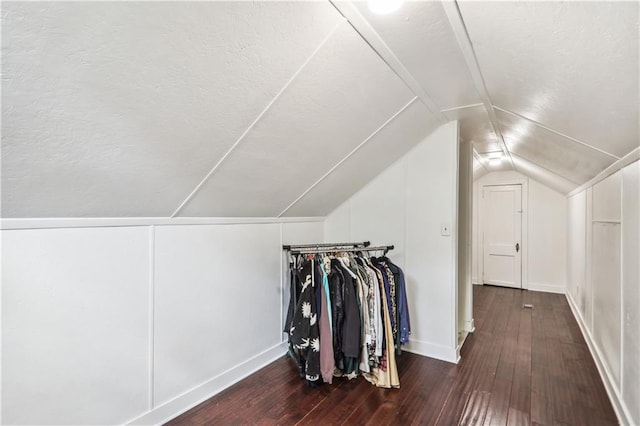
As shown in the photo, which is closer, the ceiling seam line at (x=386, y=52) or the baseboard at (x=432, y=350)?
the ceiling seam line at (x=386, y=52)

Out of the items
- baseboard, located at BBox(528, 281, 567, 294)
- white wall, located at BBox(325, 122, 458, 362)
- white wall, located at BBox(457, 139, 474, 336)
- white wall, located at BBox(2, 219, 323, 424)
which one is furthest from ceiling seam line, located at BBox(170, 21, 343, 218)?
baseboard, located at BBox(528, 281, 567, 294)

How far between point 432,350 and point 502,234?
12.6 ft

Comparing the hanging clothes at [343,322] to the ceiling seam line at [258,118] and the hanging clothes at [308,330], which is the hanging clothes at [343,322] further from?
the ceiling seam line at [258,118]

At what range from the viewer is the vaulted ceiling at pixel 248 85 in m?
0.97

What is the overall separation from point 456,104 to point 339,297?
1700 mm

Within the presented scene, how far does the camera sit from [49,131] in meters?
1.10

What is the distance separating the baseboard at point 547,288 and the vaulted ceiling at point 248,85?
3.99m

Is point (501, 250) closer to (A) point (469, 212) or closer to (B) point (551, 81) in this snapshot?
(A) point (469, 212)

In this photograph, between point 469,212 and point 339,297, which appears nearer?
point 339,297

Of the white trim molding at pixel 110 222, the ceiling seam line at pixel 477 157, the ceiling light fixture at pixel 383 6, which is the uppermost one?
the ceiling light fixture at pixel 383 6

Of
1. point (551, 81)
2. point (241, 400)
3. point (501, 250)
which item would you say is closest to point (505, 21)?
point (551, 81)

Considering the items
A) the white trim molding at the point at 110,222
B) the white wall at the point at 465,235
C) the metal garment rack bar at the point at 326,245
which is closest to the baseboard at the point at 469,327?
the white wall at the point at 465,235

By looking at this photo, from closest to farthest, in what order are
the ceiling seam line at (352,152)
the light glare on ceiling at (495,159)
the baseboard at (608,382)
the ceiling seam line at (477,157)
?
the baseboard at (608,382), the ceiling seam line at (352,152), the ceiling seam line at (477,157), the light glare on ceiling at (495,159)

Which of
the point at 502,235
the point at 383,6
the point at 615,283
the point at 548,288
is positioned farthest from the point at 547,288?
the point at 383,6
